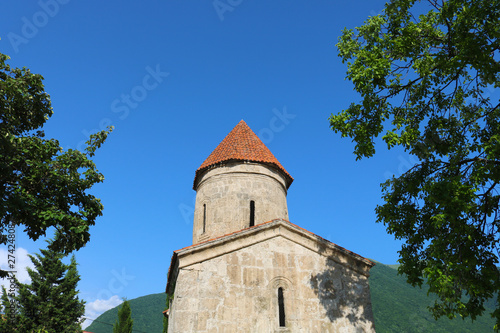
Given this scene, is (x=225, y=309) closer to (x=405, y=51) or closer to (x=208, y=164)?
(x=208, y=164)

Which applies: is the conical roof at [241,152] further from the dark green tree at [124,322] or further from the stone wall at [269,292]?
the dark green tree at [124,322]

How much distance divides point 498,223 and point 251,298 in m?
5.78

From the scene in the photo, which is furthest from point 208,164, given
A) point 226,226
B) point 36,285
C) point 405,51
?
point 36,285

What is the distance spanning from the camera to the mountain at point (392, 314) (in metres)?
48.1

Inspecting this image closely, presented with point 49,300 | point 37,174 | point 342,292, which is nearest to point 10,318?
point 49,300

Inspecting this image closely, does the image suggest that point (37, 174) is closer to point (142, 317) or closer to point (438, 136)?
point (438, 136)

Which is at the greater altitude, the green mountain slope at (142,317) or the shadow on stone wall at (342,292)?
the green mountain slope at (142,317)

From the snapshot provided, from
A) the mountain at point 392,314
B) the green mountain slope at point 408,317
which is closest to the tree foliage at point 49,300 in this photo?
the mountain at point 392,314

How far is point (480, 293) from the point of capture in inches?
271

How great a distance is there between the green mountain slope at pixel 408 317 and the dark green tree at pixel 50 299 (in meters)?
38.7

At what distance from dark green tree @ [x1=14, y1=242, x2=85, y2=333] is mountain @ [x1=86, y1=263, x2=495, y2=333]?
18.0 meters

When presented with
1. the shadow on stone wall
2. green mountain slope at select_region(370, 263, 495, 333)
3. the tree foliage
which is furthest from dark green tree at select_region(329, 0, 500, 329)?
green mountain slope at select_region(370, 263, 495, 333)

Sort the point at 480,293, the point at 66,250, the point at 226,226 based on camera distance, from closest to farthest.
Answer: the point at 480,293 → the point at 66,250 → the point at 226,226

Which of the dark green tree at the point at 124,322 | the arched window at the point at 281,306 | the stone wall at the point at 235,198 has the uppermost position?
the stone wall at the point at 235,198
